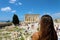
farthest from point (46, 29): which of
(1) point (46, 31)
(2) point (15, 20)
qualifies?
(2) point (15, 20)

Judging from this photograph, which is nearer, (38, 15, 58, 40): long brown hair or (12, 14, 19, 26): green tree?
(38, 15, 58, 40): long brown hair

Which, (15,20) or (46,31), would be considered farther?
(15,20)

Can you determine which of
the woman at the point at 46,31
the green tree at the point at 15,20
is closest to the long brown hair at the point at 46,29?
the woman at the point at 46,31

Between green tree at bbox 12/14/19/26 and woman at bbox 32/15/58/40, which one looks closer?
woman at bbox 32/15/58/40

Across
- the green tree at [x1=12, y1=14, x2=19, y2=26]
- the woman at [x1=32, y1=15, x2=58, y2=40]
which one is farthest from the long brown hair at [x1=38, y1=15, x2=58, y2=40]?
the green tree at [x1=12, y1=14, x2=19, y2=26]

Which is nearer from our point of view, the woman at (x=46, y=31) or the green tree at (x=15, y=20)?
the woman at (x=46, y=31)

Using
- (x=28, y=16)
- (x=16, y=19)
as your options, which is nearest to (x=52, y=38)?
(x=28, y=16)

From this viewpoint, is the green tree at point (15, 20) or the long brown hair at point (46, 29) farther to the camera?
the green tree at point (15, 20)

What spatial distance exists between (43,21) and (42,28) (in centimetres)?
4

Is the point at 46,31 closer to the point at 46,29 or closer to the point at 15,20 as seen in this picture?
the point at 46,29

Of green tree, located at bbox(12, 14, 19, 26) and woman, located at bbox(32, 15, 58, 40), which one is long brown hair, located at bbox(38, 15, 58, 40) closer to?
woman, located at bbox(32, 15, 58, 40)

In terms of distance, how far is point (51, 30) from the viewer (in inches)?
39.6

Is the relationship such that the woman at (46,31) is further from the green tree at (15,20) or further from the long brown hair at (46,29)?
the green tree at (15,20)

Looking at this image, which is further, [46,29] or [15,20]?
[15,20]
